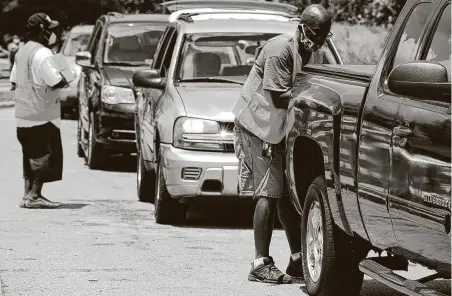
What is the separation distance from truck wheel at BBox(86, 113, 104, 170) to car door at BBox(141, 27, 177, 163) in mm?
2912

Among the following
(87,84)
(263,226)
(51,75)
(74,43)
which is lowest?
(74,43)

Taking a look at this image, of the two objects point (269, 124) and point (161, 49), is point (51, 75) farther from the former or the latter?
point (269, 124)

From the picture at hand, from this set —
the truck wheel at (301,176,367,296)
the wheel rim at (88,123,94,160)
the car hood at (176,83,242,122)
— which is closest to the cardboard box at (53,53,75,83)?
the car hood at (176,83,242,122)

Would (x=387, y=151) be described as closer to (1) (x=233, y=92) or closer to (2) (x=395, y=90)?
(2) (x=395, y=90)

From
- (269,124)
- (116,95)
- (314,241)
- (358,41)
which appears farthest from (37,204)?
(358,41)

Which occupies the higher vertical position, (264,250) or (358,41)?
(264,250)

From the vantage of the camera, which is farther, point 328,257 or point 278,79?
point 278,79

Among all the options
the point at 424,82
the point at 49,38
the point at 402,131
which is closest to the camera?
the point at 424,82

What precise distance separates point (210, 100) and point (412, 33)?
14.8 feet

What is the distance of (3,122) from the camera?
24469mm

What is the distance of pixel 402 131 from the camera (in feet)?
20.5

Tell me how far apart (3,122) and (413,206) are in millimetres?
19038

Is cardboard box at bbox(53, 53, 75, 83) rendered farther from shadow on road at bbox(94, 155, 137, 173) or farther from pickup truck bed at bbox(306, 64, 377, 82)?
pickup truck bed at bbox(306, 64, 377, 82)

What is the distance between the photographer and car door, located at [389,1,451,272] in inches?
226
